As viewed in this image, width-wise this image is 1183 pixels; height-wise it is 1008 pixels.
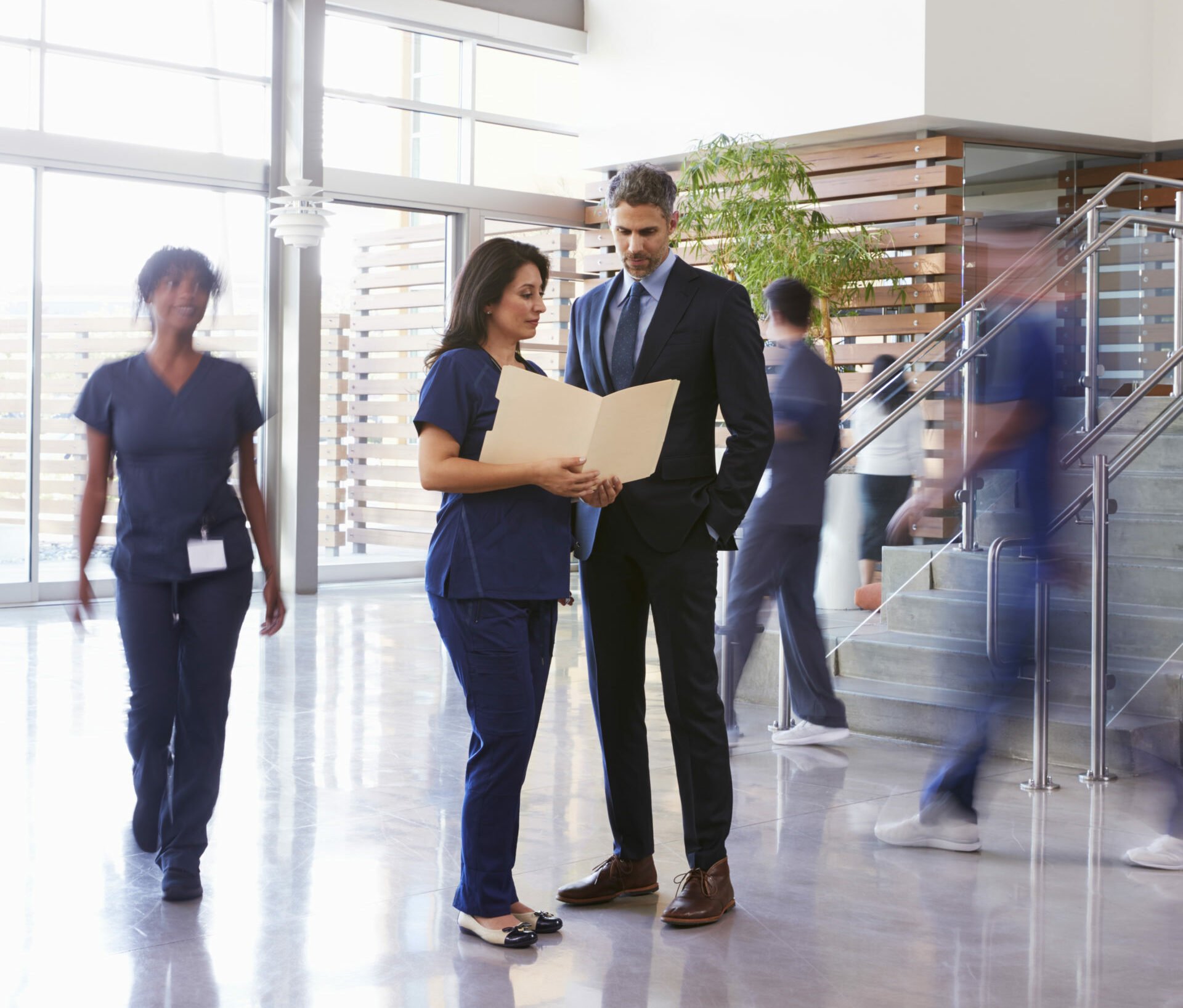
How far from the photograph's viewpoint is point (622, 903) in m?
3.42

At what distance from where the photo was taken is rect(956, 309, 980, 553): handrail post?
15.8ft

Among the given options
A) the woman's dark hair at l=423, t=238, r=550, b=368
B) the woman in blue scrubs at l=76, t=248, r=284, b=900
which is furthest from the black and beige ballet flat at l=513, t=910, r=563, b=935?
the woman's dark hair at l=423, t=238, r=550, b=368

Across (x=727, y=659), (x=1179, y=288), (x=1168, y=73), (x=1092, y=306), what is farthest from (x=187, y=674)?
(x=1168, y=73)

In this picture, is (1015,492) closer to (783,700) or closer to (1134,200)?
(783,700)

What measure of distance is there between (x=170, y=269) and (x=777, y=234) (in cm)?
619

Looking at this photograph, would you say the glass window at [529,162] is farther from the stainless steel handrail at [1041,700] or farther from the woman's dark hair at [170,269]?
the woman's dark hair at [170,269]

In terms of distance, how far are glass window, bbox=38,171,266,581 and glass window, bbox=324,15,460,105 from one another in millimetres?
1378

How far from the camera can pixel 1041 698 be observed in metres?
4.61

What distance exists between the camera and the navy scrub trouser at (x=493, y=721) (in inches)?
119

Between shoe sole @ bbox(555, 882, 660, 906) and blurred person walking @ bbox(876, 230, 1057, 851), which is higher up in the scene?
blurred person walking @ bbox(876, 230, 1057, 851)

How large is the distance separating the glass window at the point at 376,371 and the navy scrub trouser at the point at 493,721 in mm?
7834

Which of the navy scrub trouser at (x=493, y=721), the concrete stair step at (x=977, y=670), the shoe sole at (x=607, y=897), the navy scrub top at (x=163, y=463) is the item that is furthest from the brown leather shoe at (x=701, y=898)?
the navy scrub top at (x=163, y=463)

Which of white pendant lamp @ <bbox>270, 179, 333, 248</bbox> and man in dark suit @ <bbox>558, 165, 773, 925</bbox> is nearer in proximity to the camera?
man in dark suit @ <bbox>558, 165, 773, 925</bbox>

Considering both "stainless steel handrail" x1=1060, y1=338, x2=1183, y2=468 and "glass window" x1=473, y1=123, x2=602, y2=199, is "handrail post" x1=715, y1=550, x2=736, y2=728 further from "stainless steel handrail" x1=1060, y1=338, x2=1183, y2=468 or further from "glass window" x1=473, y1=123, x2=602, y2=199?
"glass window" x1=473, y1=123, x2=602, y2=199
